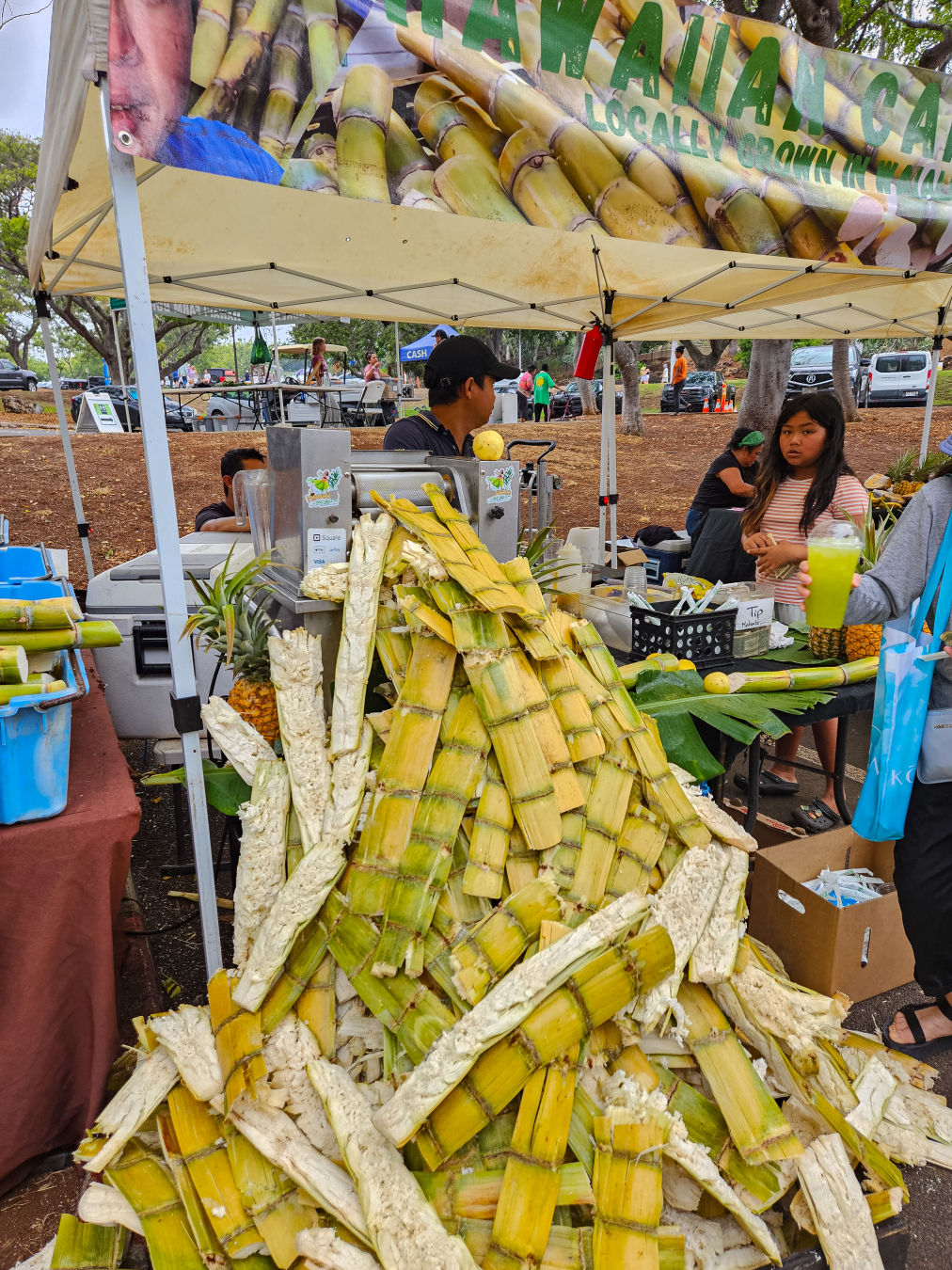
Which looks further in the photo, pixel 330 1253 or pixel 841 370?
pixel 841 370

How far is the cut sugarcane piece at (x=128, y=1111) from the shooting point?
167cm

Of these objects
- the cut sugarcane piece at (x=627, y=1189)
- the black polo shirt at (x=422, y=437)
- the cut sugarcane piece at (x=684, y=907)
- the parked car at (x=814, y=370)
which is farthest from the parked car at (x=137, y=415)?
the cut sugarcane piece at (x=627, y=1189)

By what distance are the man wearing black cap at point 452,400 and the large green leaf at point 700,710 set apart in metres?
1.70

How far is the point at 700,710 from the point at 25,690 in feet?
6.46

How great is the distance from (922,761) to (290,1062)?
193 centimetres

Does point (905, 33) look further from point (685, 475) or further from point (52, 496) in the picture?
point (52, 496)

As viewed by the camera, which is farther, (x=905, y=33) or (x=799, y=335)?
(x=905, y=33)

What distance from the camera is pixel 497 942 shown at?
5.53 feet

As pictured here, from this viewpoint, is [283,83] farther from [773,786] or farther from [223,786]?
[773,786]

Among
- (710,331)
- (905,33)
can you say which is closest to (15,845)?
(710,331)

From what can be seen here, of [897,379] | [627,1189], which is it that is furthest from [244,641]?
[897,379]

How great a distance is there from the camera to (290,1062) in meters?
1.69

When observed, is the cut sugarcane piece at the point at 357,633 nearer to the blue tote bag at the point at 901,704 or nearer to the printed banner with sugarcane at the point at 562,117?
the printed banner with sugarcane at the point at 562,117

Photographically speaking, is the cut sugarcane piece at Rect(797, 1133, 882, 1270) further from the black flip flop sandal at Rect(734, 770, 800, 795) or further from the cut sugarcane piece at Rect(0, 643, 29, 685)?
the black flip flop sandal at Rect(734, 770, 800, 795)
